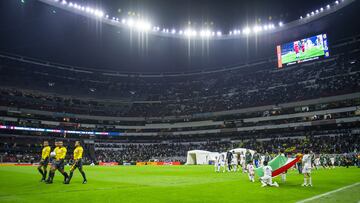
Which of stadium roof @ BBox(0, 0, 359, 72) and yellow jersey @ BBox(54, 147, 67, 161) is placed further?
stadium roof @ BBox(0, 0, 359, 72)

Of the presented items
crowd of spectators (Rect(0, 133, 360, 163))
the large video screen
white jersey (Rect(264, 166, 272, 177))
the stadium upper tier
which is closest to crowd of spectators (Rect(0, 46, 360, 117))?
the stadium upper tier

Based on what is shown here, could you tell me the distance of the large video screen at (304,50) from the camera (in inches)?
2273

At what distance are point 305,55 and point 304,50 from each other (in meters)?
1.09

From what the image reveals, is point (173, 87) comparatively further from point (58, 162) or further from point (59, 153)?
point (58, 162)

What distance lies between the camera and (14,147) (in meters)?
63.3

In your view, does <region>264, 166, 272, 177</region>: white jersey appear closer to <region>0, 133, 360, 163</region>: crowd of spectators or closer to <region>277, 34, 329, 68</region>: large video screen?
<region>0, 133, 360, 163</region>: crowd of spectators

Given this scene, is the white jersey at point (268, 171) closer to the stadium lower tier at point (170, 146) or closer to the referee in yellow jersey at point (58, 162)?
the referee in yellow jersey at point (58, 162)

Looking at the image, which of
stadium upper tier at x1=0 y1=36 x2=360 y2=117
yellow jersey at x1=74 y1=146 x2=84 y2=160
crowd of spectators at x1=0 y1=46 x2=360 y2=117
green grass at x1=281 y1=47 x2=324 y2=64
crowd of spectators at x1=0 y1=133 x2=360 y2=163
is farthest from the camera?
stadium upper tier at x1=0 y1=36 x2=360 y2=117

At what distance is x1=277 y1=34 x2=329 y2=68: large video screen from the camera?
2273 inches

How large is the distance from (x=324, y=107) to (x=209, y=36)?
31.0 metres

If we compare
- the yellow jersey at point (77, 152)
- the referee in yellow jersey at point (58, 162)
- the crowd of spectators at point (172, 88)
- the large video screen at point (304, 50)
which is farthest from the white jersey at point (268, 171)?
the crowd of spectators at point (172, 88)

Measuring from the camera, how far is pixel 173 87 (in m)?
93.6

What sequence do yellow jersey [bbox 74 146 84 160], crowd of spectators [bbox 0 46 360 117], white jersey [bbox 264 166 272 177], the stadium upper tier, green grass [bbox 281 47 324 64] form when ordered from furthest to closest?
the stadium upper tier, crowd of spectators [bbox 0 46 360 117], green grass [bbox 281 47 324 64], yellow jersey [bbox 74 146 84 160], white jersey [bbox 264 166 272 177]

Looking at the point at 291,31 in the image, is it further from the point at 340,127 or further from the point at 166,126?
the point at 166,126
